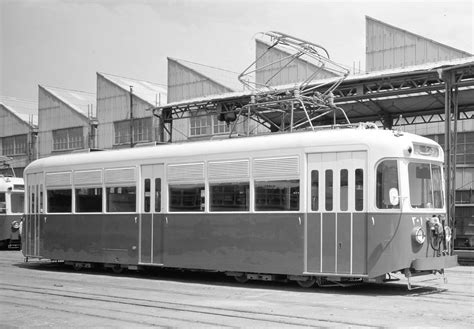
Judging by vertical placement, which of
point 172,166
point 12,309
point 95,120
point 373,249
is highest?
point 95,120

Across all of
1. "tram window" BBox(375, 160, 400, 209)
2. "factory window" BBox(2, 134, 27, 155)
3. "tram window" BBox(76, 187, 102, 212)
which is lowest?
"tram window" BBox(76, 187, 102, 212)

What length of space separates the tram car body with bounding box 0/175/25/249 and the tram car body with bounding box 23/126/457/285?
11.3 meters

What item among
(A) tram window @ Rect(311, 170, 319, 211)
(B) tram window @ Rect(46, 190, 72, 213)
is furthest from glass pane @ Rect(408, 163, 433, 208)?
(B) tram window @ Rect(46, 190, 72, 213)

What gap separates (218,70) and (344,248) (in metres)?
33.1

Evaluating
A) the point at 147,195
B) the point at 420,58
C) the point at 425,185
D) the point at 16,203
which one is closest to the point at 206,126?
the point at 420,58

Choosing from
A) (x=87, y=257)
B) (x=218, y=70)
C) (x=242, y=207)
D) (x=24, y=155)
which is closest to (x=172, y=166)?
(x=242, y=207)

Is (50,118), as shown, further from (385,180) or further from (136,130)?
(385,180)

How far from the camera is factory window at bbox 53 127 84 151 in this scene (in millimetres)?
49344

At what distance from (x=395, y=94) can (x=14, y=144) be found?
124 feet

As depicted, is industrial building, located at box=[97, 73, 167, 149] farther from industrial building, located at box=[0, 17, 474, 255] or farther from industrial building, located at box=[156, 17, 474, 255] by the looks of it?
industrial building, located at box=[156, 17, 474, 255]

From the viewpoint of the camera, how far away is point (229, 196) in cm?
1484

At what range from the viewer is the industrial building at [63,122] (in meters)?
48.8

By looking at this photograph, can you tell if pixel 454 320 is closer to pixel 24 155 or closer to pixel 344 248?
pixel 344 248

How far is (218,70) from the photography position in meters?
45.1
